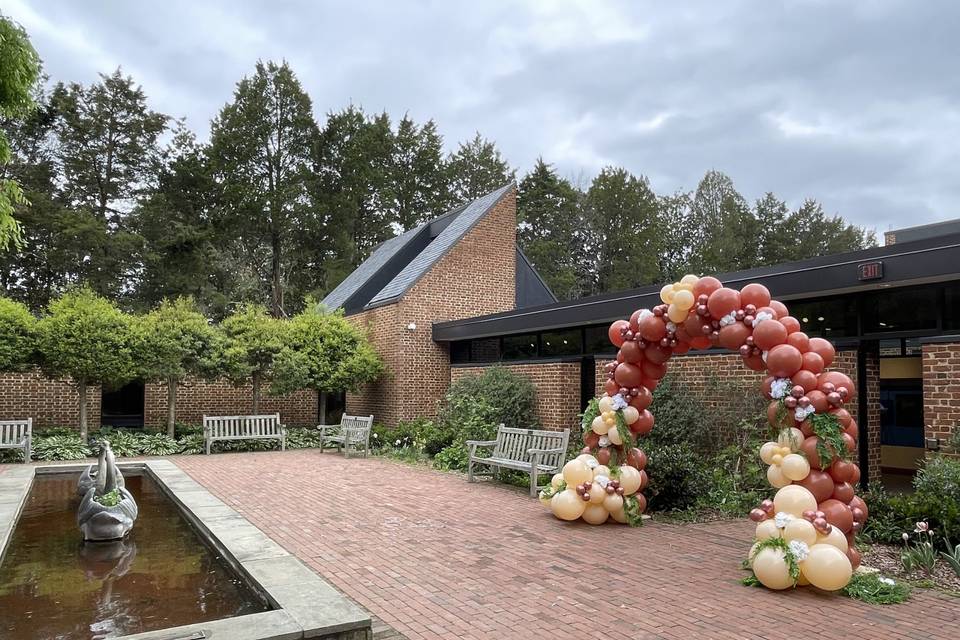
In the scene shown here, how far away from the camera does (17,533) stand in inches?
271

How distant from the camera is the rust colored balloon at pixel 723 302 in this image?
20.2 ft

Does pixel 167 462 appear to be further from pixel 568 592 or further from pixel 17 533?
pixel 568 592

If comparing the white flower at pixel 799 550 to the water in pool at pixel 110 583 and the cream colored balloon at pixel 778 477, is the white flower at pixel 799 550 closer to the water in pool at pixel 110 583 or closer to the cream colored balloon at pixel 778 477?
the cream colored balloon at pixel 778 477

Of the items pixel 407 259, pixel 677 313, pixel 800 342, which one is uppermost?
pixel 407 259

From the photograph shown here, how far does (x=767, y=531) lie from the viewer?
5.23 m

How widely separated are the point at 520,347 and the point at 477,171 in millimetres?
27575

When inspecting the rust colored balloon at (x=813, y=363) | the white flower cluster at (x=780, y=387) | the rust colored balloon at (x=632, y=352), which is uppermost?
the rust colored balloon at (x=632, y=352)

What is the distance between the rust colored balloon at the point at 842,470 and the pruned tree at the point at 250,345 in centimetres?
1295

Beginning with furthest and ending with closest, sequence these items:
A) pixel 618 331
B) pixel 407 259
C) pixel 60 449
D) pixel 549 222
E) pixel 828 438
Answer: pixel 549 222 → pixel 407 259 → pixel 60 449 → pixel 618 331 → pixel 828 438

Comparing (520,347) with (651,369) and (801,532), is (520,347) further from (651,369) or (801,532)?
(801,532)

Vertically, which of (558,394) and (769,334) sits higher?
(769,334)

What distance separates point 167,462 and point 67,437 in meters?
3.36

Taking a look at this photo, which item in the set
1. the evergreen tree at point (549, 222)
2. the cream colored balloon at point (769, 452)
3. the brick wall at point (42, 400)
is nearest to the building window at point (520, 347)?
the cream colored balloon at point (769, 452)

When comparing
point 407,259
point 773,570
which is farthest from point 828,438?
point 407,259
